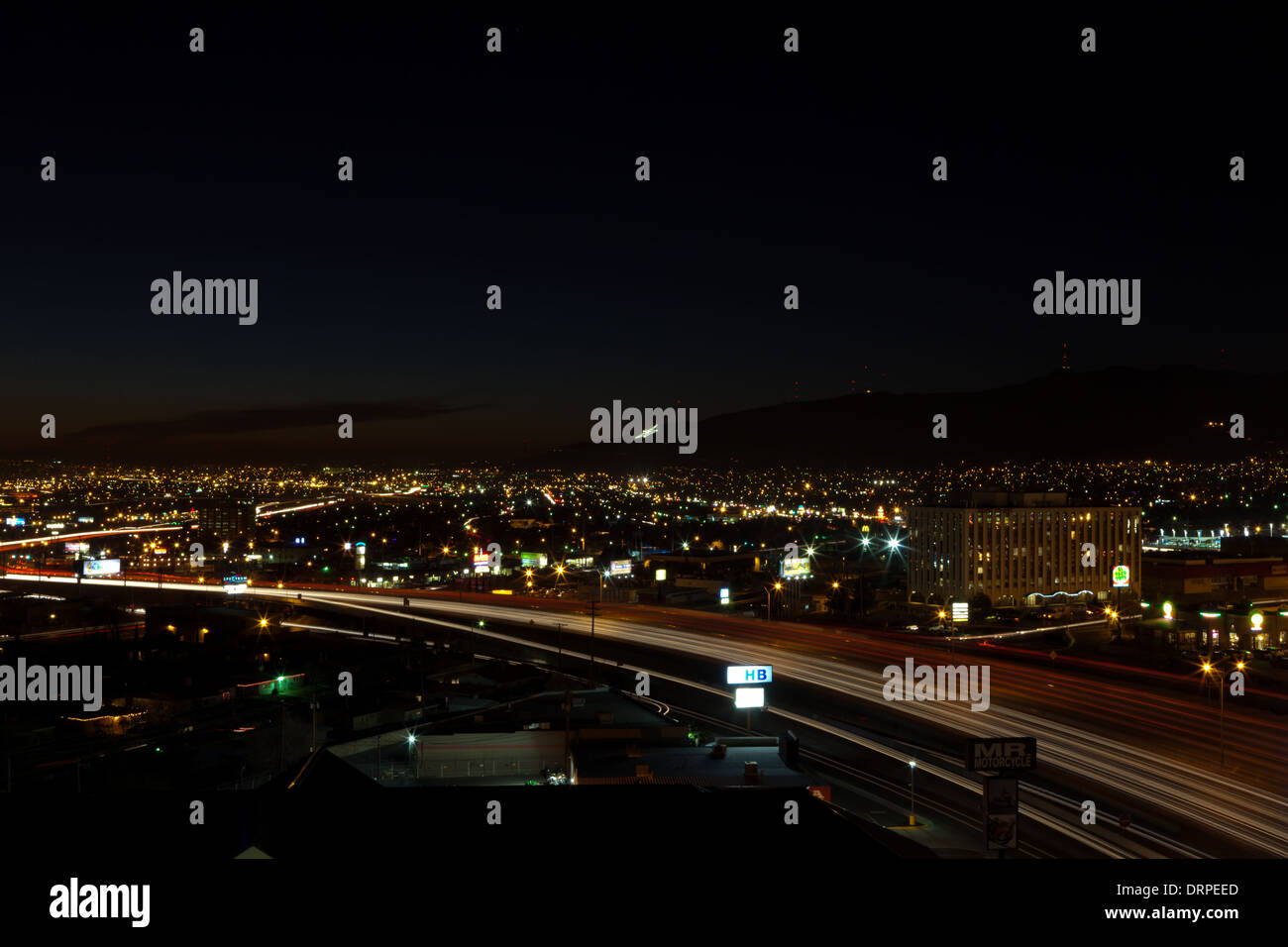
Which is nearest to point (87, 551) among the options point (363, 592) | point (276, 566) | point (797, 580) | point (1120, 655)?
point (276, 566)

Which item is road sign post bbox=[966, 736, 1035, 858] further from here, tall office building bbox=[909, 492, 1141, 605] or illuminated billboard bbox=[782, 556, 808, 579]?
tall office building bbox=[909, 492, 1141, 605]

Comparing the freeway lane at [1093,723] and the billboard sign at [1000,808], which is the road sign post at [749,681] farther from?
the billboard sign at [1000,808]

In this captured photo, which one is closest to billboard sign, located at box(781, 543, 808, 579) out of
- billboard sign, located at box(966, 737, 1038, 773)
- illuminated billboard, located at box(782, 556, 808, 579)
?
illuminated billboard, located at box(782, 556, 808, 579)

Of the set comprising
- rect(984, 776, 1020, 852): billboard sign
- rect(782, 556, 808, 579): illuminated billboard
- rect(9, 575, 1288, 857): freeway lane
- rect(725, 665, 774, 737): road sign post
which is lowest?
rect(9, 575, 1288, 857): freeway lane

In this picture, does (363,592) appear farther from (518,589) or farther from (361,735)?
(361,735)

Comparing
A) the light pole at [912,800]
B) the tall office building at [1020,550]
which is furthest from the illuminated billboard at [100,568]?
the tall office building at [1020,550]
